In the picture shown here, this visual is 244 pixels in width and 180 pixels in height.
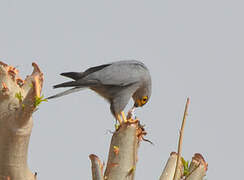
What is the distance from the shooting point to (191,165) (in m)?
3.25

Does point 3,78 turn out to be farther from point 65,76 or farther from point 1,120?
point 65,76

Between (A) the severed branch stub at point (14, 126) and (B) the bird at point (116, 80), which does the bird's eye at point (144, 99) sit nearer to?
(B) the bird at point (116, 80)

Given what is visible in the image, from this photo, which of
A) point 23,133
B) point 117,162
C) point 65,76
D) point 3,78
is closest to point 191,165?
point 117,162

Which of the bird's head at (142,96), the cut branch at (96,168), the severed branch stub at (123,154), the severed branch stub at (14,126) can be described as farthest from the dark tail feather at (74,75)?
the cut branch at (96,168)

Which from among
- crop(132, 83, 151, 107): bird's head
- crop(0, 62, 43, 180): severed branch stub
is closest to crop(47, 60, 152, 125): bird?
crop(132, 83, 151, 107): bird's head

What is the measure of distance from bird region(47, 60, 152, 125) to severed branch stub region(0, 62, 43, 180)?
2.00 metres

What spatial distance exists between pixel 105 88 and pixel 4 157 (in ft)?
9.08

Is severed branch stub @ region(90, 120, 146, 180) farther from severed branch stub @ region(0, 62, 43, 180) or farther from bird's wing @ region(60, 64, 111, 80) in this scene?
bird's wing @ region(60, 64, 111, 80)

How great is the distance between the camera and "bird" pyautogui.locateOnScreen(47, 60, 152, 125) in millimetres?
5020

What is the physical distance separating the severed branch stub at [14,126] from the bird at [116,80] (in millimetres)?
2005

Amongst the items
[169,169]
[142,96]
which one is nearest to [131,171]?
[169,169]

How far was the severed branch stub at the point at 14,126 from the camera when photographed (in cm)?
259

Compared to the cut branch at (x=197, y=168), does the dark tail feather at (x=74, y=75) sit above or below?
above

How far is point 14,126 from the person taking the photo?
2.61 m
